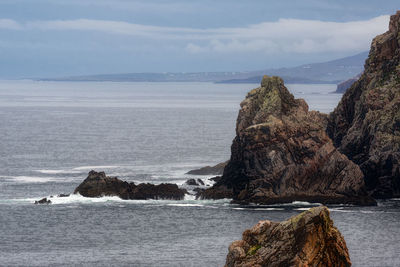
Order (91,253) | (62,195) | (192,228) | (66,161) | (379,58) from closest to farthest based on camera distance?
(91,253)
(192,228)
(62,195)
(379,58)
(66,161)

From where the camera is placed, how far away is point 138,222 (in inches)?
3497

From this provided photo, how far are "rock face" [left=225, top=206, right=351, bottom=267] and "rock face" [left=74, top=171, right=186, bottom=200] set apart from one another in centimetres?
5018

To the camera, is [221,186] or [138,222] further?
[221,186]

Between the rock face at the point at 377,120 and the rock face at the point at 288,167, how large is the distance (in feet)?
15.3

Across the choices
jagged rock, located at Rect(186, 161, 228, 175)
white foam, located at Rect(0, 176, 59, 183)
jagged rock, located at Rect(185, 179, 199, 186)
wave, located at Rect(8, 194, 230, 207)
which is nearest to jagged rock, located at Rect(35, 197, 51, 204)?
wave, located at Rect(8, 194, 230, 207)

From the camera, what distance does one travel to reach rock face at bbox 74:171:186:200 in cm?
10244

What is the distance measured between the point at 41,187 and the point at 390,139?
138 ft

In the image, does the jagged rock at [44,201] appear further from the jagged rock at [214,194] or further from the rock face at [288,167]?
the rock face at [288,167]

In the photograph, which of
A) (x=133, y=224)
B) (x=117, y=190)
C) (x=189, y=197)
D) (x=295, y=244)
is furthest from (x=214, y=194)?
(x=295, y=244)

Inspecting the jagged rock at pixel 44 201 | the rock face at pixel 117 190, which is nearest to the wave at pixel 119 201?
the jagged rock at pixel 44 201

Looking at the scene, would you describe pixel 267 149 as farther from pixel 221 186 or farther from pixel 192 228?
pixel 192 228

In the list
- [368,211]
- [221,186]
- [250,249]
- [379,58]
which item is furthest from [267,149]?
[250,249]

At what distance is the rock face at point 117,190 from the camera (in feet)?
336

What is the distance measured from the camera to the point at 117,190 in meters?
103
